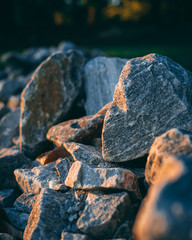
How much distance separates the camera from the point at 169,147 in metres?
1.48

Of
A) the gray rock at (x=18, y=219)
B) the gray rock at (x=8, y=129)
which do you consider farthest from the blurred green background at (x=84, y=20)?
the gray rock at (x=18, y=219)

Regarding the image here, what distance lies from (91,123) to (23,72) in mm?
6207

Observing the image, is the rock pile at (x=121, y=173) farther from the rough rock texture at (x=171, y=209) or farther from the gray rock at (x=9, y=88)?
the gray rock at (x=9, y=88)

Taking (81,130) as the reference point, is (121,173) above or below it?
below

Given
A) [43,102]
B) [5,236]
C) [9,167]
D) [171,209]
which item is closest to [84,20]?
[43,102]

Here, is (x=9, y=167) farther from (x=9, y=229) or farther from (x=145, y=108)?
(x=145, y=108)

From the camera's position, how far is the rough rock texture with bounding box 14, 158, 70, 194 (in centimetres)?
225

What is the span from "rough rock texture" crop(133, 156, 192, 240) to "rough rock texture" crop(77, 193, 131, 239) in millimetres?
464

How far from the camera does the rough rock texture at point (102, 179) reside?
1.73m

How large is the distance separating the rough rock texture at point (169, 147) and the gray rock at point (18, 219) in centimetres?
130

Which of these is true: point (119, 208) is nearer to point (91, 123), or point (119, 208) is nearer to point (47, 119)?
point (91, 123)

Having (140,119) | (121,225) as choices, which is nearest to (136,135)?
(140,119)

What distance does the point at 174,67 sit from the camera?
83.4 inches

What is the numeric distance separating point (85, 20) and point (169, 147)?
24422 millimetres
